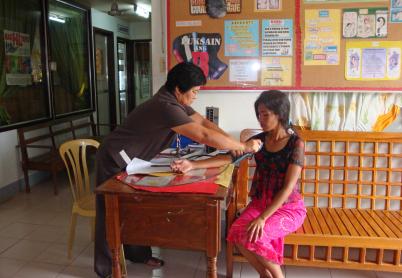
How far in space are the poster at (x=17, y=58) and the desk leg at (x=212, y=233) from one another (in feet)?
10.6

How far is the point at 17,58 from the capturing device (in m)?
4.12

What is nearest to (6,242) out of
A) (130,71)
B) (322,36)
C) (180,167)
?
(180,167)

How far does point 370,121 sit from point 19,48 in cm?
359

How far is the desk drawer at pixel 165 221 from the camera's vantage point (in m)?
1.68

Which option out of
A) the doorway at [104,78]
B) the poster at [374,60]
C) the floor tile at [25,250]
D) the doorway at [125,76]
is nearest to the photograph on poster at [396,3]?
the poster at [374,60]

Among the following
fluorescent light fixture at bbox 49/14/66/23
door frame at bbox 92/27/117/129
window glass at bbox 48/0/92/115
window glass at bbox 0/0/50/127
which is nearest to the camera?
window glass at bbox 0/0/50/127

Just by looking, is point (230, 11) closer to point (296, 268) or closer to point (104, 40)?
point (296, 268)

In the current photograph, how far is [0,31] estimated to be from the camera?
3.83 metres

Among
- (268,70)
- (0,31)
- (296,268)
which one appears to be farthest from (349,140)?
(0,31)

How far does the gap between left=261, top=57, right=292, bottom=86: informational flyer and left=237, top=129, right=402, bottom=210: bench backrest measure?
0.37 meters

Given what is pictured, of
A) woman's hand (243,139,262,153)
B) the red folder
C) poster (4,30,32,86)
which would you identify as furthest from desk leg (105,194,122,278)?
poster (4,30,32,86)

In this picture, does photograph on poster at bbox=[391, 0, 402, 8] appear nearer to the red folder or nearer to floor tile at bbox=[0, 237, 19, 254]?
the red folder

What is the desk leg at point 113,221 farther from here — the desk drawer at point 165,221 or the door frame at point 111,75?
the door frame at point 111,75

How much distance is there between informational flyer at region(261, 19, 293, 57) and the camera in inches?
102
